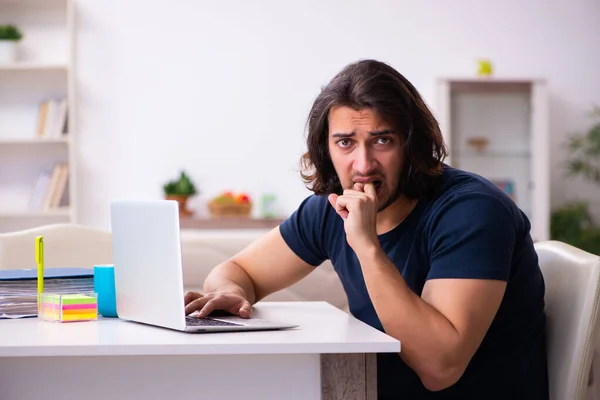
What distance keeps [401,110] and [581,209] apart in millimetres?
4374

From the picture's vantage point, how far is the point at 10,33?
5.62m

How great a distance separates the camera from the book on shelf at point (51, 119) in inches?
223

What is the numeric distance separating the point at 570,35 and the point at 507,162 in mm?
1100

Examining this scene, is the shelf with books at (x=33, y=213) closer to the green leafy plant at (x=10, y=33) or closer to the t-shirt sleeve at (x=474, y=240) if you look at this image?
the green leafy plant at (x=10, y=33)

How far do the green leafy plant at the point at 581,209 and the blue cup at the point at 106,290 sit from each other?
4.49 metres

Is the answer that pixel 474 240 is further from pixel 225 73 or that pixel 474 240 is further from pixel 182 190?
pixel 225 73

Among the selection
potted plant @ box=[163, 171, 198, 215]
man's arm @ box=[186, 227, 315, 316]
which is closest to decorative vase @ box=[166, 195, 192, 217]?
potted plant @ box=[163, 171, 198, 215]

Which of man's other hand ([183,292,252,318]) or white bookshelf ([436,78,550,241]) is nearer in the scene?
man's other hand ([183,292,252,318])

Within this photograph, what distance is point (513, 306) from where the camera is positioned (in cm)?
168

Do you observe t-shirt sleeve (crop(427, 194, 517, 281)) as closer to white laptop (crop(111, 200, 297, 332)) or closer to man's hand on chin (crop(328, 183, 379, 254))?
man's hand on chin (crop(328, 183, 379, 254))

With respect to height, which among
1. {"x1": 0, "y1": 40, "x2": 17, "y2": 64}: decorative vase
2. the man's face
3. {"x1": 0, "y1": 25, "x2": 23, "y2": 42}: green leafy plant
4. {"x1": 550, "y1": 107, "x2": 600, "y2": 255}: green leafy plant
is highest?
{"x1": 0, "y1": 25, "x2": 23, "y2": 42}: green leafy plant

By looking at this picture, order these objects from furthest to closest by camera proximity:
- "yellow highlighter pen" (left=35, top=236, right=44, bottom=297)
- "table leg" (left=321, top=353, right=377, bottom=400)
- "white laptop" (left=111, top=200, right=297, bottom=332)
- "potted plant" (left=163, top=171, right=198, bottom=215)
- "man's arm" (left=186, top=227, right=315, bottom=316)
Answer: "potted plant" (left=163, top=171, right=198, bottom=215) → "man's arm" (left=186, top=227, right=315, bottom=316) → "yellow highlighter pen" (left=35, top=236, right=44, bottom=297) → "white laptop" (left=111, top=200, right=297, bottom=332) → "table leg" (left=321, top=353, right=377, bottom=400)

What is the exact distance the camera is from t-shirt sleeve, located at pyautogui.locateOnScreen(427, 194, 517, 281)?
1534mm

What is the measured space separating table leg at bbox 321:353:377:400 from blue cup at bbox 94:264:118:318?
1.77 feet
